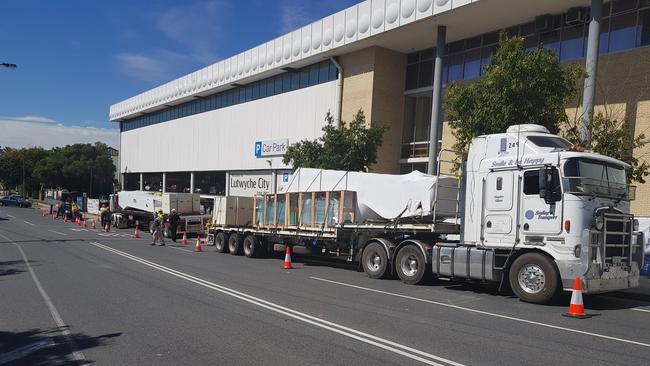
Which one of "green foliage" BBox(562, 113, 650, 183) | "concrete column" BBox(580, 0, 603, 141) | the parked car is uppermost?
"concrete column" BBox(580, 0, 603, 141)

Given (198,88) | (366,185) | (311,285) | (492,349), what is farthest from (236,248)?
(198,88)

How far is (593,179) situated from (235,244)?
1382cm

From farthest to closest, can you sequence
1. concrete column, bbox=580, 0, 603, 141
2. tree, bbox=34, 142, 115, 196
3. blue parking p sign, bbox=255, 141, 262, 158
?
tree, bbox=34, 142, 115, 196 < blue parking p sign, bbox=255, 141, 262, 158 < concrete column, bbox=580, 0, 603, 141

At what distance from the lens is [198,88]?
4809 centimetres

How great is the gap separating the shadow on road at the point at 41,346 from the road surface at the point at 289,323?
15mm

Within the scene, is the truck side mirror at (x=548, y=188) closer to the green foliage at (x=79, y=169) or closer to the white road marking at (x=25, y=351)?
the white road marking at (x=25, y=351)

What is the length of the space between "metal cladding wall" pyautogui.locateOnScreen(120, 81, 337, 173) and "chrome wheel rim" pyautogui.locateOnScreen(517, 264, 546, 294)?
76.4 feet

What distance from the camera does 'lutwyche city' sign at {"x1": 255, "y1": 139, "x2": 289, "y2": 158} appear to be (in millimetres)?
37294

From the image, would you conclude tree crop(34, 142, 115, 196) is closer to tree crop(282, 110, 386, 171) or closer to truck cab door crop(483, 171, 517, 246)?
tree crop(282, 110, 386, 171)

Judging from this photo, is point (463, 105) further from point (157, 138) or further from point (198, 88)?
point (157, 138)

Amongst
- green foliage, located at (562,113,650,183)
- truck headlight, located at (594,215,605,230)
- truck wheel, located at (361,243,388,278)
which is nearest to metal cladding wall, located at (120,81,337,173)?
green foliage, located at (562,113,650,183)

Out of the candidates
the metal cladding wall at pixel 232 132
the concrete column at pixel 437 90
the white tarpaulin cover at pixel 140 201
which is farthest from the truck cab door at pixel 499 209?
the white tarpaulin cover at pixel 140 201

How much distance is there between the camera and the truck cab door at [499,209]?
37.2ft

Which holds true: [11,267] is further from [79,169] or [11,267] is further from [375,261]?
→ [79,169]
